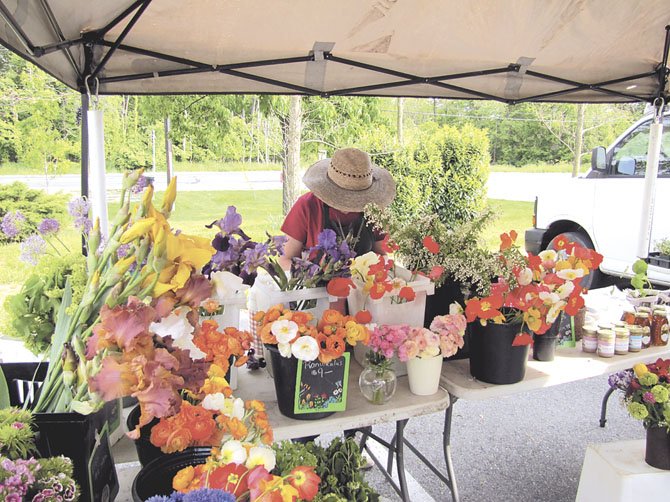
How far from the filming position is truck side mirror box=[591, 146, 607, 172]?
5.39 meters

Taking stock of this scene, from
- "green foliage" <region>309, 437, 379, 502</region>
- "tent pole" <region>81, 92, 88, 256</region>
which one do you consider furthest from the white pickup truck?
"green foliage" <region>309, 437, 379, 502</region>

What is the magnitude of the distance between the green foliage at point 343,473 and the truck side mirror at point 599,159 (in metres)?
5.24

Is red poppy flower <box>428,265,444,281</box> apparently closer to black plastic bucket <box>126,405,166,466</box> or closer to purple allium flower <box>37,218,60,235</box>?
black plastic bucket <box>126,405,166,466</box>

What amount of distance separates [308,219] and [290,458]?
1.74 meters

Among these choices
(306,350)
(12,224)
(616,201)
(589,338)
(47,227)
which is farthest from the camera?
(616,201)

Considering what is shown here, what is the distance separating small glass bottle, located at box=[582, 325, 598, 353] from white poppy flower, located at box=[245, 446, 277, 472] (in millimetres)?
1615

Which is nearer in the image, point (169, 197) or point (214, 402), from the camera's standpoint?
point (169, 197)

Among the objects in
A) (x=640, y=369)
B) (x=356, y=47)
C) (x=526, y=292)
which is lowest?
(x=640, y=369)

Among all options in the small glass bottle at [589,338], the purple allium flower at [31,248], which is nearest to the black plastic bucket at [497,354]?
the small glass bottle at [589,338]

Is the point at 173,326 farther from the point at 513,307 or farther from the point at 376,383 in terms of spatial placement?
the point at 513,307

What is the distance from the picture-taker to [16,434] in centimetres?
79

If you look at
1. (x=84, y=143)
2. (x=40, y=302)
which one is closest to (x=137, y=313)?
(x=40, y=302)

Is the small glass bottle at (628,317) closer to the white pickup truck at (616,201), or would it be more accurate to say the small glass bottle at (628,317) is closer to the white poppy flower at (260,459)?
the white poppy flower at (260,459)

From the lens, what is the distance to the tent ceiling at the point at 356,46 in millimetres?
2066
